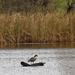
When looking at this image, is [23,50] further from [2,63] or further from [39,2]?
[39,2]

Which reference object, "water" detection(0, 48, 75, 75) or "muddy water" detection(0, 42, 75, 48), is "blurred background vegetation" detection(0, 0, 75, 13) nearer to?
"muddy water" detection(0, 42, 75, 48)

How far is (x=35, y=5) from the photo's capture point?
3672cm

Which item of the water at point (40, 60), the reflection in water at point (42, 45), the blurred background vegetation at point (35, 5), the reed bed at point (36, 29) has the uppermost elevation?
the blurred background vegetation at point (35, 5)

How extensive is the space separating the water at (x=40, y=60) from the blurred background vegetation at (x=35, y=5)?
16.5 meters

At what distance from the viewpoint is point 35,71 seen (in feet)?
39.6

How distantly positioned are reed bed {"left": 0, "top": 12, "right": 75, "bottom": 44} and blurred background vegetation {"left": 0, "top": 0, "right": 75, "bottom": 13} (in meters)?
12.4

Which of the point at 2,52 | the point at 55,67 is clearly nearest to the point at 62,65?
the point at 55,67

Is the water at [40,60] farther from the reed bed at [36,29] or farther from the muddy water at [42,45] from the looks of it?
the reed bed at [36,29]

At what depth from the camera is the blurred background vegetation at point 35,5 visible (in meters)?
35.3

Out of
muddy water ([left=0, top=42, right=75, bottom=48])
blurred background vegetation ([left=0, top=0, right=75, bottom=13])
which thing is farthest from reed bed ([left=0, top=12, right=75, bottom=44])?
blurred background vegetation ([left=0, top=0, right=75, bottom=13])

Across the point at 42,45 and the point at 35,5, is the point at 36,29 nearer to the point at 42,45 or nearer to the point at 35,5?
the point at 42,45

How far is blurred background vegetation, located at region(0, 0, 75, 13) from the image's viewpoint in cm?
3531

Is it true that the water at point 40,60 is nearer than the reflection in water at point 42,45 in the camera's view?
Yes

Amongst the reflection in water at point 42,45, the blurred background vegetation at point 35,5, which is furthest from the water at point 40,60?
the blurred background vegetation at point 35,5
